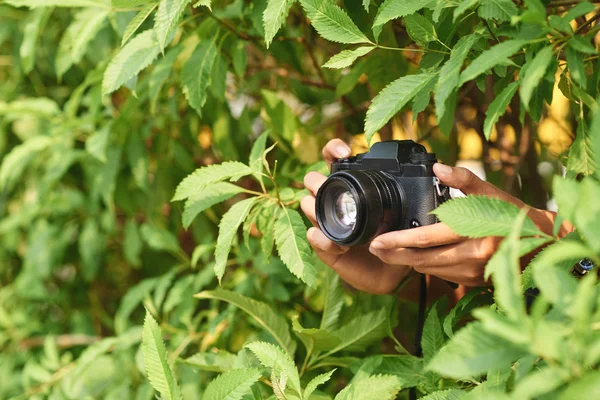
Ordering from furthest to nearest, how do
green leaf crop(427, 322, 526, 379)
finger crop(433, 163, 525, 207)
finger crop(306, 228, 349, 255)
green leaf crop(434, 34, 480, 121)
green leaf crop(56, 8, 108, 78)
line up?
green leaf crop(56, 8, 108, 78)
finger crop(306, 228, 349, 255)
finger crop(433, 163, 525, 207)
green leaf crop(434, 34, 480, 121)
green leaf crop(427, 322, 526, 379)

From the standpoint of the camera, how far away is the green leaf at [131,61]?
2.44 ft

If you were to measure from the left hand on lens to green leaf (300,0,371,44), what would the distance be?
0.15 m

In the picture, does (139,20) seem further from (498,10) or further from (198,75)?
(498,10)

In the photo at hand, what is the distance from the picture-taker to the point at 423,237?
1.99 ft

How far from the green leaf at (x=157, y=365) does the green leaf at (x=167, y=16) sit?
28 centimetres

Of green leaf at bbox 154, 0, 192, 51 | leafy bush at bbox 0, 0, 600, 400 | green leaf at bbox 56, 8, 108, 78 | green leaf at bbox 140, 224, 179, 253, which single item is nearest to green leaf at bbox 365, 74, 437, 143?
leafy bush at bbox 0, 0, 600, 400

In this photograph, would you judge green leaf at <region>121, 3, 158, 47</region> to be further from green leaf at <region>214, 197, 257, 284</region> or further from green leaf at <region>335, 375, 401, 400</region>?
green leaf at <region>335, 375, 401, 400</region>

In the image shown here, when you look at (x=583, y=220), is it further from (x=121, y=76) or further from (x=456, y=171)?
(x=121, y=76)

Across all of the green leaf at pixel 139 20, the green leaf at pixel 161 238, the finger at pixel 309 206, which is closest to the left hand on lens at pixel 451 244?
the finger at pixel 309 206

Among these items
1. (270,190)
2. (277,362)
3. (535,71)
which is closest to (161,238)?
(270,190)

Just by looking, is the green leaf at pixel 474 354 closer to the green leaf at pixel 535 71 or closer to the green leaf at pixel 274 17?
the green leaf at pixel 535 71

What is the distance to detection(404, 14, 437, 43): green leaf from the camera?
578mm

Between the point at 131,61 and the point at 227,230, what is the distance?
0.24 metres

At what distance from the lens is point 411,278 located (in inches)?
31.9
